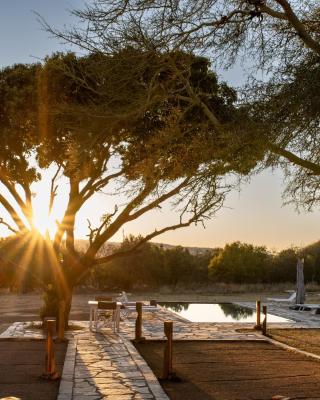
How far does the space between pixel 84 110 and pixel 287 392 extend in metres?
4.63

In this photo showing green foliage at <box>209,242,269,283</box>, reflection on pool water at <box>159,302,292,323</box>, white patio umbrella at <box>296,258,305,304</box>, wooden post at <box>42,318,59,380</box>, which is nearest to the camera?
wooden post at <box>42,318,59,380</box>

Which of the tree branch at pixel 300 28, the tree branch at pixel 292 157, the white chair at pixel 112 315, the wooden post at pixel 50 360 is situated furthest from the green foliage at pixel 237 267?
the tree branch at pixel 300 28

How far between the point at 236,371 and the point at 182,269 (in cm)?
2718

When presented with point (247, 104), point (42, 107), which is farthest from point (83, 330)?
point (247, 104)

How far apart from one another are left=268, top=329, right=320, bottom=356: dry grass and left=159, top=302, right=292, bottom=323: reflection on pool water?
9.12ft

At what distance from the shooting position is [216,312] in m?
20.9

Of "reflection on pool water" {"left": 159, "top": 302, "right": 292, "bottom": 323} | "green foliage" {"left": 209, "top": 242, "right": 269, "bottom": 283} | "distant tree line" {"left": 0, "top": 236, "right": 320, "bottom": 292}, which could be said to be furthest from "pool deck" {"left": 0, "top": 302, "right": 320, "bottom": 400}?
"green foliage" {"left": 209, "top": 242, "right": 269, "bottom": 283}

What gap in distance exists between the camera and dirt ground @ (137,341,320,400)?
7.46 m

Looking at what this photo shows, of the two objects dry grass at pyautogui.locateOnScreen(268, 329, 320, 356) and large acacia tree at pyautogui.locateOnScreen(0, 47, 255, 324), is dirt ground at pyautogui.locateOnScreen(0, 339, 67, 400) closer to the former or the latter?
large acacia tree at pyautogui.locateOnScreen(0, 47, 255, 324)

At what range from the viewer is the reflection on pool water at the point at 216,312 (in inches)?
733

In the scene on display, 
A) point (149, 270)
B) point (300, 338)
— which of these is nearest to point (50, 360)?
point (300, 338)

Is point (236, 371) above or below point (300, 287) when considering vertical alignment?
below

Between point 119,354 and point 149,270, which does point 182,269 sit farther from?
point 119,354

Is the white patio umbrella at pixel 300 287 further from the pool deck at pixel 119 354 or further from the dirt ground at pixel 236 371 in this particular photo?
the dirt ground at pixel 236 371
